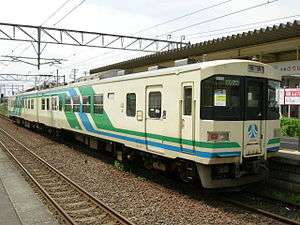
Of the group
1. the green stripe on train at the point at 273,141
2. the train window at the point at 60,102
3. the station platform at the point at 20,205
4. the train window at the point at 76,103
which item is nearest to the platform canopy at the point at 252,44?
the green stripe on train at the point at 273,141

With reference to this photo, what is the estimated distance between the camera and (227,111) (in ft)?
29.7

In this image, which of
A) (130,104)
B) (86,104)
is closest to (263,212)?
(130,104)

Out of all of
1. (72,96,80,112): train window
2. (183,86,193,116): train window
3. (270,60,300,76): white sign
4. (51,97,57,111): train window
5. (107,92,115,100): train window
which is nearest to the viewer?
(183,86,193,116): train window

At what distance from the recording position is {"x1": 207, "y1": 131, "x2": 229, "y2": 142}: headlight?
8.73 meters

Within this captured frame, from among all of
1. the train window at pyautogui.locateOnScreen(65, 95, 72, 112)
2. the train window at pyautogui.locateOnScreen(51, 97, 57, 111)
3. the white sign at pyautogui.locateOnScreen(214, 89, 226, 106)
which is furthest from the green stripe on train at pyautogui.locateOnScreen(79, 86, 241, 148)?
the train window at pyautogui.locateOnScreen(51, 97, 57, 111)

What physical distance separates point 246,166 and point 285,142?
4039 mm

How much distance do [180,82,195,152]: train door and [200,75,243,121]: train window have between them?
0.32 meters

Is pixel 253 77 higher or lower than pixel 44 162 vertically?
higher

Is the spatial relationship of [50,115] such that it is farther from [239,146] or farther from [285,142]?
[239,146]

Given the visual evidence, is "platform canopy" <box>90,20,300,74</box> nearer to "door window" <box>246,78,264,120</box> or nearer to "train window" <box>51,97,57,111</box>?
"door window" <box>246,78,264,120</box>

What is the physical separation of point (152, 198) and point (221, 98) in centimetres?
269

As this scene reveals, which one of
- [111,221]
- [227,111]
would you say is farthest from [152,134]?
[111,221]

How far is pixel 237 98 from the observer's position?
927 cm

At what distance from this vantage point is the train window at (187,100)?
9.23m
